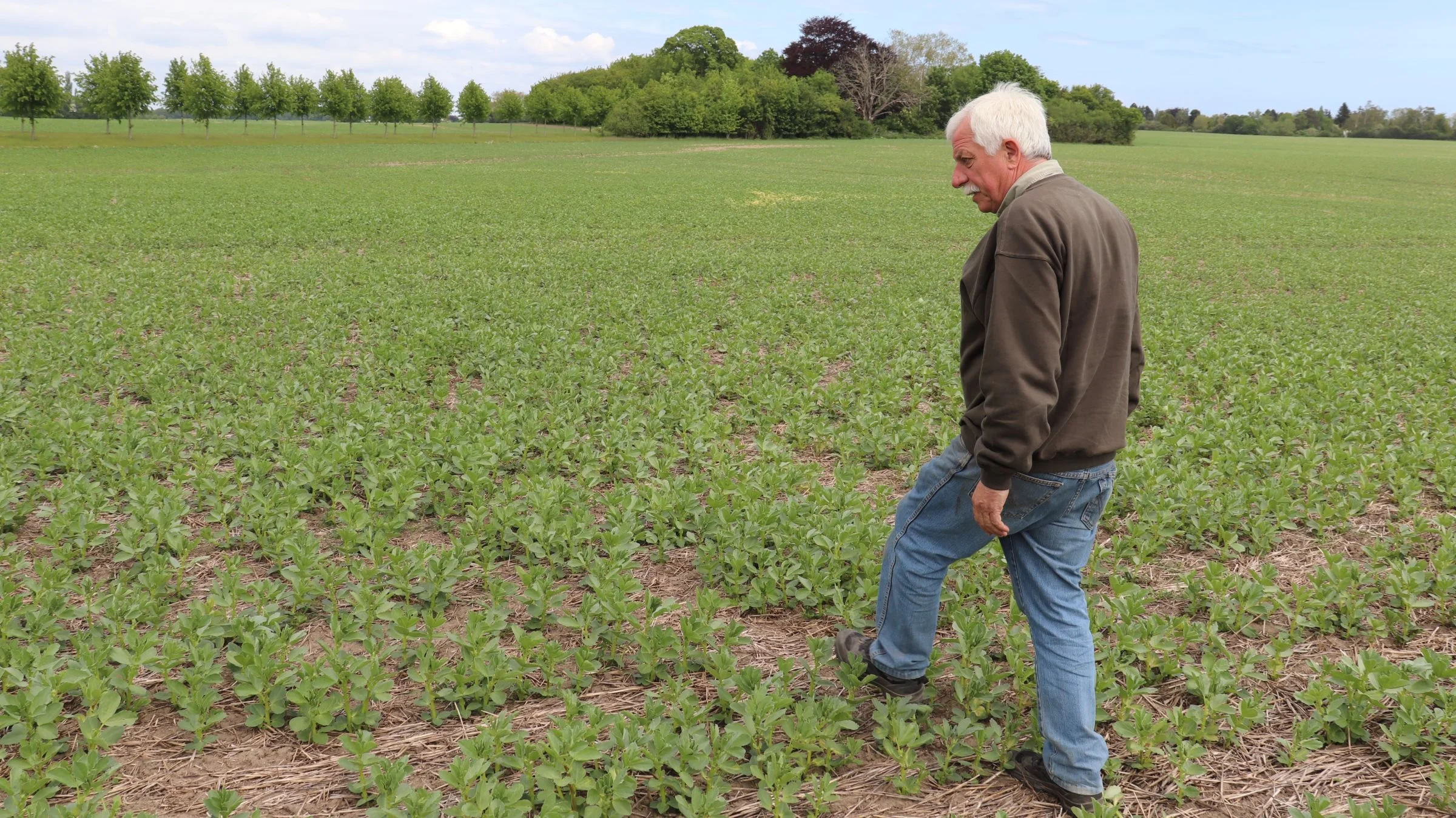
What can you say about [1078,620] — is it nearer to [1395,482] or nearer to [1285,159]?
[1395,482]

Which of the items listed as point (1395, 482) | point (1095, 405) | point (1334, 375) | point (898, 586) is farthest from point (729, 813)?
point (1334, 375)

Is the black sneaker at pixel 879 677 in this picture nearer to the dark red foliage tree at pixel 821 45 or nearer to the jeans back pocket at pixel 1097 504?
the jeans back pocket at pixel 1097 504

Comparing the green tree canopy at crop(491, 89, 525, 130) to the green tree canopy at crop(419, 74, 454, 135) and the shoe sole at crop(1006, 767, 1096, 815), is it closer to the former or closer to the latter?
the green tree canopy at crop(419, 74, 454, 135)

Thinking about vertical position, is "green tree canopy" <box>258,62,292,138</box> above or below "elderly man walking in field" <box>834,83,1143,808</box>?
above

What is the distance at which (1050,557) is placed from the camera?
11.0 ft

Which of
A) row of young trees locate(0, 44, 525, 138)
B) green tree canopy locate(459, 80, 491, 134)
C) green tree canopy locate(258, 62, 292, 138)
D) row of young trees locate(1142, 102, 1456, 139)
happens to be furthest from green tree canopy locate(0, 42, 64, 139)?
row of young trees locate(1142, 102, 1456, 139)

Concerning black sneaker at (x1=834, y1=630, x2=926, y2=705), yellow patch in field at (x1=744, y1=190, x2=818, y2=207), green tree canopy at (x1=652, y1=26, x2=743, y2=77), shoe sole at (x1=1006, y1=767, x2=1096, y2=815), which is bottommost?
shoe sole at (x1=1006, y1=767, x2=1096, y2=815)

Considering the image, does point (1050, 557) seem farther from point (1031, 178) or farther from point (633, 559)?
point (633, 559)

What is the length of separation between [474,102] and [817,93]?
39.9 m

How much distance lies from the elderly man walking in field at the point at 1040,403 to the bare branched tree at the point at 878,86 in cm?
10049

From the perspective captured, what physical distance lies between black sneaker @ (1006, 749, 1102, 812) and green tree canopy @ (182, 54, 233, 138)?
3509 inches

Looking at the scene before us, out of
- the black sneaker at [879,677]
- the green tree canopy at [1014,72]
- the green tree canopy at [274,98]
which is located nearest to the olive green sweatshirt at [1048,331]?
the black sneaker at [879,677]

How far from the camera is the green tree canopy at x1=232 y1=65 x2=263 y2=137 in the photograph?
84188mm

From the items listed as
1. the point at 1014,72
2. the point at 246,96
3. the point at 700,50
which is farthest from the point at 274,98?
the point at 1014,72
